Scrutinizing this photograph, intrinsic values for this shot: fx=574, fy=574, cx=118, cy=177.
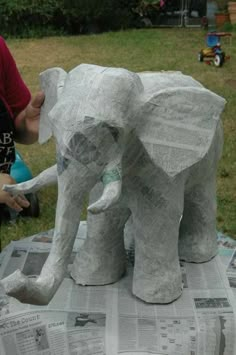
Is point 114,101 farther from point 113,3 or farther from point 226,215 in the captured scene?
point 113,3

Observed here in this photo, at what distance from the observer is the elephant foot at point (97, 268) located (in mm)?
1164

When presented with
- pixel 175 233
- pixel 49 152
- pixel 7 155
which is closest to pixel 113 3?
pixel 49 152

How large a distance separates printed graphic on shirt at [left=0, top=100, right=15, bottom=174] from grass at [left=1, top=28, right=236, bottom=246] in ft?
1.58

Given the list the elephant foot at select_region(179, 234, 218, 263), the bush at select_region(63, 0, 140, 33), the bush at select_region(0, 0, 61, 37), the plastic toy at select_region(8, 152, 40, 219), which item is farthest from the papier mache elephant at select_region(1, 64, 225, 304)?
the bush at select_region(63, 0, 140, 33)

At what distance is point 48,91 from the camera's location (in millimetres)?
1123

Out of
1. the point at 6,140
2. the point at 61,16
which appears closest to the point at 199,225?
the point at 6,140

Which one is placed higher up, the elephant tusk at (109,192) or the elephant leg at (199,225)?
the elephant tusk at (109,192)

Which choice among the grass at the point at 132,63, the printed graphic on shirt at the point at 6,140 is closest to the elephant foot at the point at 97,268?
the printed graphic on shirt at the point at 6,140

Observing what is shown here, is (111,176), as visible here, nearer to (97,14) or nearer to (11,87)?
(11,87)

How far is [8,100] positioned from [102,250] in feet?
1.75

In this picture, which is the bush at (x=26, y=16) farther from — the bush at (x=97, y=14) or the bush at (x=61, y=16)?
the bush at (x=97, y=14)

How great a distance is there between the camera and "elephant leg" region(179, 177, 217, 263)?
1.20 meters

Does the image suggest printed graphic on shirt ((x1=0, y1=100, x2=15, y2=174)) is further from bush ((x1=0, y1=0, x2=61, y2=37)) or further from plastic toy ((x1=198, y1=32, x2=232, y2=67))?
bush ((x1=0, y1=0, x2=61, y2=37))

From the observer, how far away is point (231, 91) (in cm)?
352
